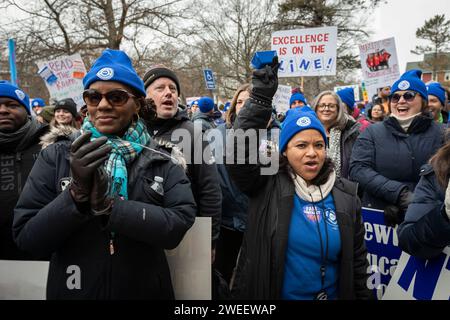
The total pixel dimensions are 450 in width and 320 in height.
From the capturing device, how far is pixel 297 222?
7.00ft

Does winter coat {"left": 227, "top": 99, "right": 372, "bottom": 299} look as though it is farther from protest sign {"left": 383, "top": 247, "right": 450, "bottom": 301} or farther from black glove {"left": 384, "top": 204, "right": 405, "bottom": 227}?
black glove {"left": 384, "top": 204, "right": 405, "bottom": 227}

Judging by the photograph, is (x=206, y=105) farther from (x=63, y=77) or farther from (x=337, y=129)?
(x=63, y=77)

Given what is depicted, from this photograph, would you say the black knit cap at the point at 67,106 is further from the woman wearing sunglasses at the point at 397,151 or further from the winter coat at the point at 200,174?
the woman wearing sunglasses at the point at 397,151

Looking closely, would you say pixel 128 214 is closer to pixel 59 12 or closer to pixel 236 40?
pixel 59 12

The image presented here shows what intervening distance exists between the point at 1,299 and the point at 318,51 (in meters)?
5.41

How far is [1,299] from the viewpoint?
6.91ft

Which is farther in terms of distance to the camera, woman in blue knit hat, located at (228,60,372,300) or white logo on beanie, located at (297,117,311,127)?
white logo on beanie, located at (297,117,311,127)

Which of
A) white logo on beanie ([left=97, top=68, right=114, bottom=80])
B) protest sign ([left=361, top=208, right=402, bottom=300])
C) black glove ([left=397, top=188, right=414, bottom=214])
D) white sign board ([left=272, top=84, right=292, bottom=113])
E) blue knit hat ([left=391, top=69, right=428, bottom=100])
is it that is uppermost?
white sign board ([left=272, top=84, right=292, bottom=113])

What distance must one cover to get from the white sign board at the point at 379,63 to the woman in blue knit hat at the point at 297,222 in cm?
590

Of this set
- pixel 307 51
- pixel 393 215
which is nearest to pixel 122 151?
pixel 393 215

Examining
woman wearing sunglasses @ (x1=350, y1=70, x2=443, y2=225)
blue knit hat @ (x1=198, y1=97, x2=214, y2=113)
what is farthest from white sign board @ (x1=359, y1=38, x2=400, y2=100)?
woman wearing sunglasses @ (x1=350, y1=70, x2=443, y2=225)

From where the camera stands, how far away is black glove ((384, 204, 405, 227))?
9.76 ft
